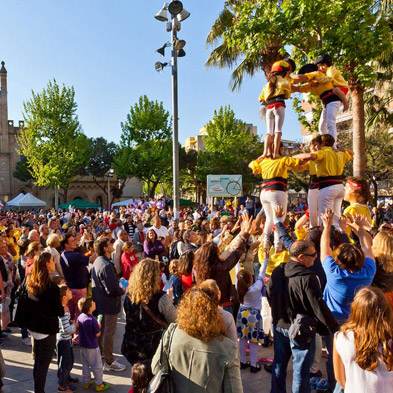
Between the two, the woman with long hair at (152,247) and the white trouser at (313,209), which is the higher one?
the white trouser at (313,209)

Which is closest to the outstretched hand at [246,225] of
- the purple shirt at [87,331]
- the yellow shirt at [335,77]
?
the purple shirt at [87,331]

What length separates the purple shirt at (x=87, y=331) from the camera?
486cm

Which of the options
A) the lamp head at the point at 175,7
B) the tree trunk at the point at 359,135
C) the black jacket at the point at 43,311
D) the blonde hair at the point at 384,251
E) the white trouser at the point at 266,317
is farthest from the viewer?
the tree trunk at the point at 359,135

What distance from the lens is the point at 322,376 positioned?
5.00m

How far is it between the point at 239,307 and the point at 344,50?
7065mm

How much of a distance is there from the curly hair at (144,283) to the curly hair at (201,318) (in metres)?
0.91

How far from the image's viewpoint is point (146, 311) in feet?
11.8

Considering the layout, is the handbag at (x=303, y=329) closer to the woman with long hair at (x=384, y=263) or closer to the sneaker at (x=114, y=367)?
the woman with long hair at (x=384, y=263)

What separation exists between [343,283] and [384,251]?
2.19ft

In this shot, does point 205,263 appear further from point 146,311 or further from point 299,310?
point 299,310

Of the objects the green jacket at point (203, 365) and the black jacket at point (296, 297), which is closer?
the green jacket at point (203, 365)

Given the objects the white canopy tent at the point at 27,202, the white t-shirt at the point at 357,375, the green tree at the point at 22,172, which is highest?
the green tree at the point at 22,172

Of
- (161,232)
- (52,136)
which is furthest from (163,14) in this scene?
(52,136)

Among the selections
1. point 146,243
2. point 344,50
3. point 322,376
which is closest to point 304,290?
point 322,376
